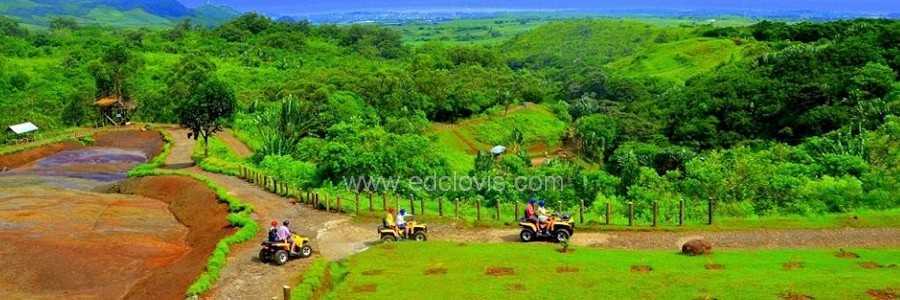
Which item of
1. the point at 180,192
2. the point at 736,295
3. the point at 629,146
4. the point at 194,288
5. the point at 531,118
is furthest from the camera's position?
the point at 531,118

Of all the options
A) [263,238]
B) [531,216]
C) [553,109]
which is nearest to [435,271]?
[531,216]

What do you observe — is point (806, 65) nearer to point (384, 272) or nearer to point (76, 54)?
point (384, 272)

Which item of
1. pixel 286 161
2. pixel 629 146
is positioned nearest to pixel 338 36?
pixel 629 146

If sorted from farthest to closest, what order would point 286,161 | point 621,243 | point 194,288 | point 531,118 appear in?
point 531,118, point 286,161, point 621,243, point 194,288

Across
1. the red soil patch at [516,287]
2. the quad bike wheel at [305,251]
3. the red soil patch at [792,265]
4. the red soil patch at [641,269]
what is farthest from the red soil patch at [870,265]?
the quad bike wheel at [305,251]

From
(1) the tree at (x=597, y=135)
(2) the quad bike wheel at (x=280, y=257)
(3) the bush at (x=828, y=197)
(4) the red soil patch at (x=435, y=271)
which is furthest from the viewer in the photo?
(1) the tree at (x=597, y=135)

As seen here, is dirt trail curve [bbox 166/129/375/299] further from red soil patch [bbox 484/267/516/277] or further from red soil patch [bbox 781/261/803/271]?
red soil patch [bbox 781/261/803/271]

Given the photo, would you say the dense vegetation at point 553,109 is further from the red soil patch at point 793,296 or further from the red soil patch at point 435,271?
the red soil patch at point 793,296

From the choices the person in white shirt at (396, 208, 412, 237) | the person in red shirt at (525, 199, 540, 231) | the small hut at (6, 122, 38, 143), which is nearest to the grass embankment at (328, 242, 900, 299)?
the person in red shirt at (525, 199, 540, 231)
